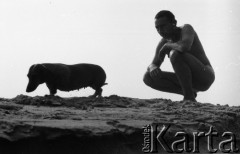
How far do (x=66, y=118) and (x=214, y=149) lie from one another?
113 cm

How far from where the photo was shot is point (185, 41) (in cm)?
461

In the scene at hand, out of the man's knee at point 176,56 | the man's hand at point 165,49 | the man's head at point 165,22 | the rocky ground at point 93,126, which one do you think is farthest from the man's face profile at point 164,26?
the rocky ground at point 93,126

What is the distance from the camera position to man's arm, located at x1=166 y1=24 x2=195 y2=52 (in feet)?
15.1

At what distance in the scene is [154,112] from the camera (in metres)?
3.66

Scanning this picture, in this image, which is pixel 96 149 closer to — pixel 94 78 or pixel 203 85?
pixel 203 85

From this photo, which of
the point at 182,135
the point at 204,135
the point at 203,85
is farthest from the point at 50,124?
the point at 203,85

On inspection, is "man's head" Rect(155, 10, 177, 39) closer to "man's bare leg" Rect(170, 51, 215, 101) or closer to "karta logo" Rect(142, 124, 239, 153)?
"man's bare leg" Rect(170, 51, 215, 101)

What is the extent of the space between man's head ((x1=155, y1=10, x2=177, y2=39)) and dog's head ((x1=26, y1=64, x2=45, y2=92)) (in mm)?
1697

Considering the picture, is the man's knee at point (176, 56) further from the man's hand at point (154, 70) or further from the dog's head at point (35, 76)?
the dog's head at point (35, 76)


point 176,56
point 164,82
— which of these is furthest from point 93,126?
point 164,82

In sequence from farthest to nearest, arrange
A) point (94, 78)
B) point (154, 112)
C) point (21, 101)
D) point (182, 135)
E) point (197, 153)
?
point (94, 78) → point (21, 101) → point (154, 112) → point (182, 135) → point (197, 153)

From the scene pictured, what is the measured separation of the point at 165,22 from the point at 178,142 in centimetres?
215

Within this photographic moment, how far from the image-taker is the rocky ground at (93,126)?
2.36 m

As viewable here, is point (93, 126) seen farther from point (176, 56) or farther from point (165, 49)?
point (165, 49)
